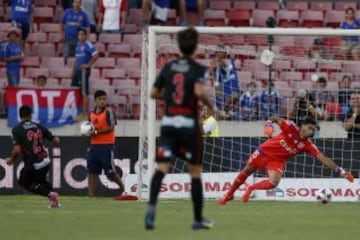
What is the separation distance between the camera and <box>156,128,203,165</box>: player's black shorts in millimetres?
13180

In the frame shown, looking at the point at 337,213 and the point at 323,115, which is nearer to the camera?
the point at 337,213

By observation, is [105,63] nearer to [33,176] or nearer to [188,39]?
[33,176]

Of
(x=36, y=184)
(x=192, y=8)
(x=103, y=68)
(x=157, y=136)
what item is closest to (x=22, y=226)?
(x=36, y=184)

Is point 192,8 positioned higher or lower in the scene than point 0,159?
higher

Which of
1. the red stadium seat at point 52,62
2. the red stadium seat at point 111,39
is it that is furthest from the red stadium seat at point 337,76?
the red stadium seat at point 52,62

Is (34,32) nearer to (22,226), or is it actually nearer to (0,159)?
(0,159)

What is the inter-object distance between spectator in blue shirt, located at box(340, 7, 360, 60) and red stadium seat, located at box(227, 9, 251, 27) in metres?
2.37

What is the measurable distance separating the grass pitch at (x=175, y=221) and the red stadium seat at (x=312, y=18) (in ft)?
32.5

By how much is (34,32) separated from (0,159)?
18.1 ft

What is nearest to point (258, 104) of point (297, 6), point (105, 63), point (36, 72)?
point (105, 63)

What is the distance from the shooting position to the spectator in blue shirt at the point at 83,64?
24.6m

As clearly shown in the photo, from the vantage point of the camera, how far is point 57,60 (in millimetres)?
26562

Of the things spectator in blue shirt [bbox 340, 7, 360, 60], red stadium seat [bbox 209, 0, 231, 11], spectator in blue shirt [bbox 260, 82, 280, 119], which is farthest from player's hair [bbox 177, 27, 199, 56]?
red stadium seat [bbox 209, 0, 231, 11]

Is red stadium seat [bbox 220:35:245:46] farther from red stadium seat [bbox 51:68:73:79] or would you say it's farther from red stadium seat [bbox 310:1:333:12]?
red stadium seat [bbox 310:1:333:12]
